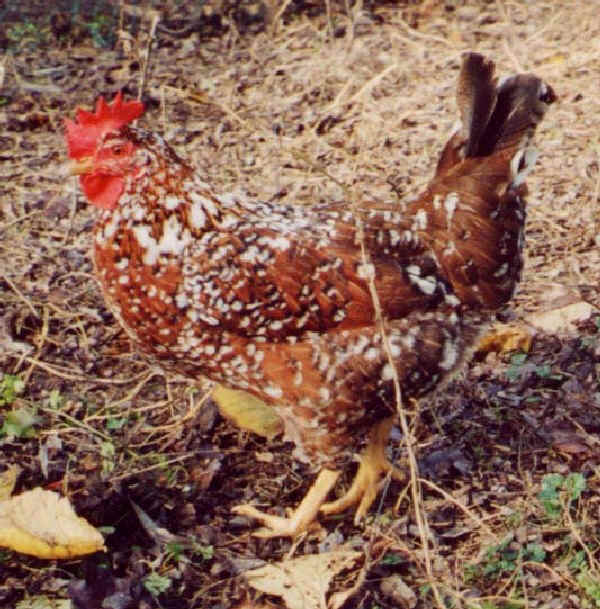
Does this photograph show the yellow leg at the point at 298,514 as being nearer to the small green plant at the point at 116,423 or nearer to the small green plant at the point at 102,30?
the small green plant at the point at 116,423

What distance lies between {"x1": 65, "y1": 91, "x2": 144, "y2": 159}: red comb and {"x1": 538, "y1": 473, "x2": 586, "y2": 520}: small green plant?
6.78 ft

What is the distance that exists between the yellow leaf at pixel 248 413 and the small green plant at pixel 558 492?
1.14 m

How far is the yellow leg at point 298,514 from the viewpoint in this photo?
3.53 metres

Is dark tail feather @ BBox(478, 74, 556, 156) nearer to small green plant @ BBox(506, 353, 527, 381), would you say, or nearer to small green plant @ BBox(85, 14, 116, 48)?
small green plant @ BBox(506, 353, 527, 381)

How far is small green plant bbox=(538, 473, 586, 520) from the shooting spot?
11.0 ft

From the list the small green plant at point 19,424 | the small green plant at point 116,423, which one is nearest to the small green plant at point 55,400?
the small green plant at point 19,424

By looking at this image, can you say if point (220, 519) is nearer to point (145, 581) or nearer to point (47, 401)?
point (145, 581)

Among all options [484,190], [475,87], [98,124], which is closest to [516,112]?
[475,87]

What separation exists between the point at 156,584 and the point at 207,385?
3.74ft

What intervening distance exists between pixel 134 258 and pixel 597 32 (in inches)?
176

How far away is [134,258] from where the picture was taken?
3.23 m

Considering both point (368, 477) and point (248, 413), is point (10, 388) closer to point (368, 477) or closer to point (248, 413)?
point (248, 413)

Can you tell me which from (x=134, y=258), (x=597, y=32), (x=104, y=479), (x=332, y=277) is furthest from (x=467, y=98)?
(x=597, y=32)

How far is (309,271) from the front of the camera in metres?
3.31
